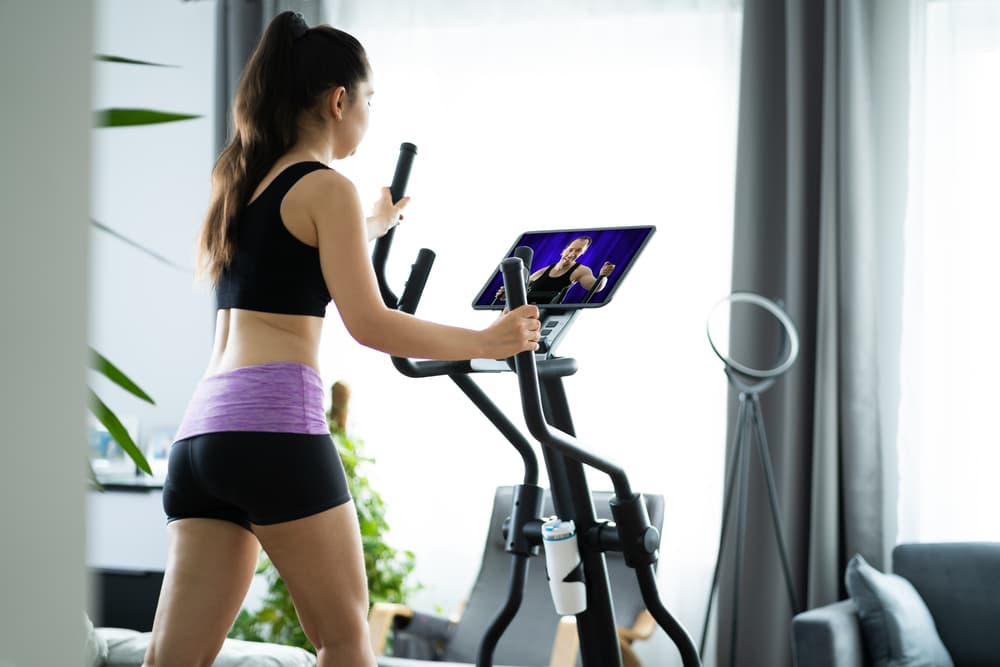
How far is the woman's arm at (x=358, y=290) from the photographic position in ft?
4.50

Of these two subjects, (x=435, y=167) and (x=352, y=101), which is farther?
(x=435, y=167)

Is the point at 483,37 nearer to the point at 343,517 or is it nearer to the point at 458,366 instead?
the point at 458,366

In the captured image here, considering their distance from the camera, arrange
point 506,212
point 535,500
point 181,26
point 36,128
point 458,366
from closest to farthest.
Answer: point 36,128 → point 458,366 → point 535,500 → point 506,212 → point 181,26

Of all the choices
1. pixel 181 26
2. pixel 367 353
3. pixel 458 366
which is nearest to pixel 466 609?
pixel 367 353

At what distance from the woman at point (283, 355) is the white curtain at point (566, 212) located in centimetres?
194

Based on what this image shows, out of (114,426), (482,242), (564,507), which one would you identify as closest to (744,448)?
(482,242)

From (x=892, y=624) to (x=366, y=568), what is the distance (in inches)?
62.1

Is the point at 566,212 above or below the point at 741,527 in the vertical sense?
above

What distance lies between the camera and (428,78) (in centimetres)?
382

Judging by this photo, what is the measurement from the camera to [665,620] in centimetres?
173

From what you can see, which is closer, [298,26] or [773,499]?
[298,26]

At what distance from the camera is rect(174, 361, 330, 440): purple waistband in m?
1.36

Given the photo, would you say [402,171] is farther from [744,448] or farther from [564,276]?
[744,448]

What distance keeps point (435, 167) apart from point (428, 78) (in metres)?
0.35
